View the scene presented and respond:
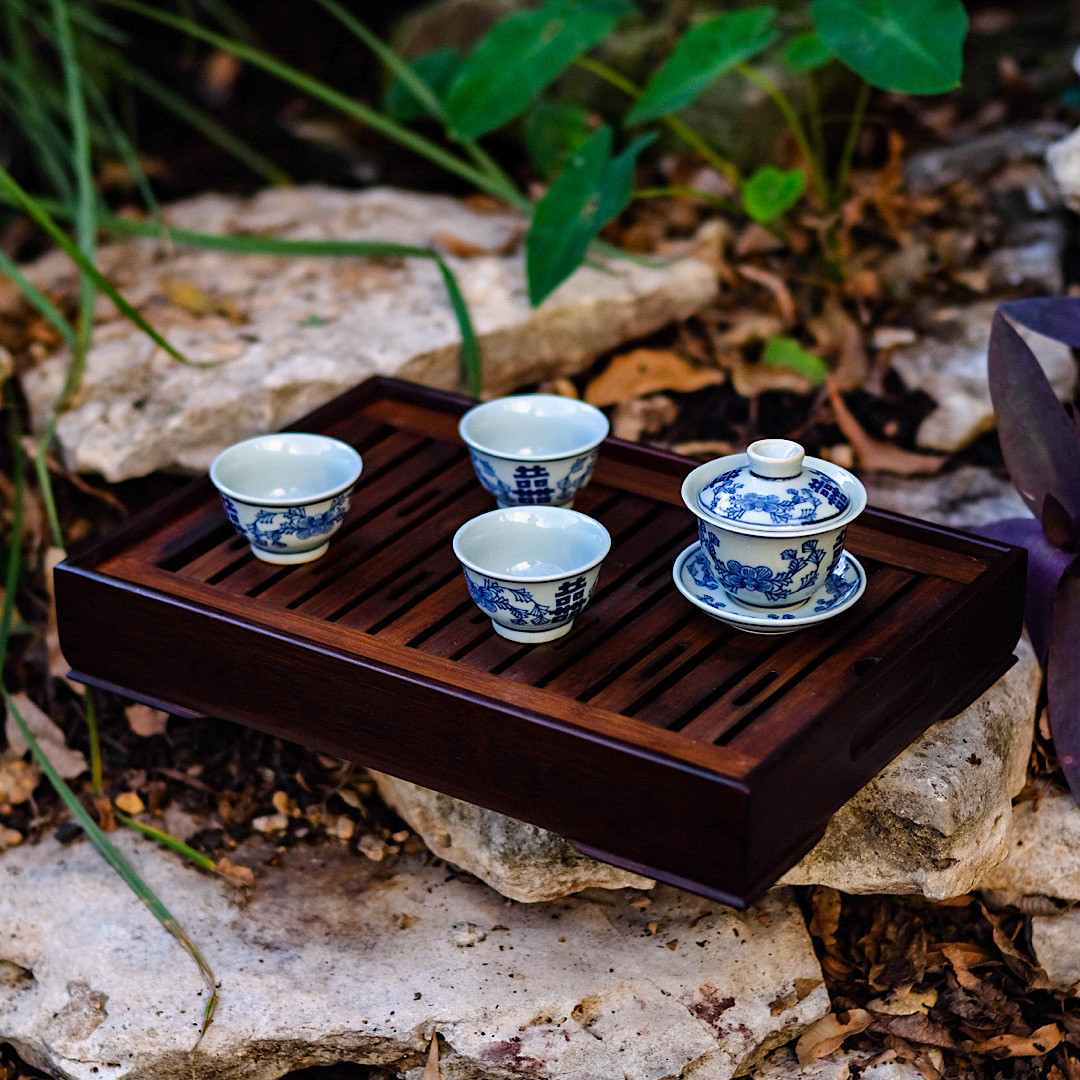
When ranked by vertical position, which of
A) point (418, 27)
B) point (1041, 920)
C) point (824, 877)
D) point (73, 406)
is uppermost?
point (418, 27)

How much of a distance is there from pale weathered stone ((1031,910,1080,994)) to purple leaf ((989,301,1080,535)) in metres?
0.60

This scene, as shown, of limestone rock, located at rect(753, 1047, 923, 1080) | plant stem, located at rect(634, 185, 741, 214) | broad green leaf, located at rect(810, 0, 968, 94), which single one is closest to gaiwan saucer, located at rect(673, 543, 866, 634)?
limestone rock, located at rect(753, 1047, 923, 1080)

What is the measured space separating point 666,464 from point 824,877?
2.05 feet

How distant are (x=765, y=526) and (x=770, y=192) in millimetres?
1455

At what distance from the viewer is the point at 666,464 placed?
211cm

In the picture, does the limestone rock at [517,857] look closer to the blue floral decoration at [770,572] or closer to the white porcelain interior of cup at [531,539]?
the white porcelain interior of cup at [531,539]

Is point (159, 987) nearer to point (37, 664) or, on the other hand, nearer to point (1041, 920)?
point (37, 664)

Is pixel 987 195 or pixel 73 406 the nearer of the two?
pixel 73 406

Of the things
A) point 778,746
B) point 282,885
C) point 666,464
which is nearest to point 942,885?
point 778,746

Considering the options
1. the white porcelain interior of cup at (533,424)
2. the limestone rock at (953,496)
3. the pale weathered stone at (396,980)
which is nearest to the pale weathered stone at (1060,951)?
the pale weathered stone at (396,980)

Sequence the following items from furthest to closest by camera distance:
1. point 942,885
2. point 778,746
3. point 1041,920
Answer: point 1041,920 < point 942,885 < point 778,746

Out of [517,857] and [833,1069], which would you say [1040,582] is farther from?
[517,857]

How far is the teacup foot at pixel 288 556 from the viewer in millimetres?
1927

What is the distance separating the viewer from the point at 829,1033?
1955 mm
